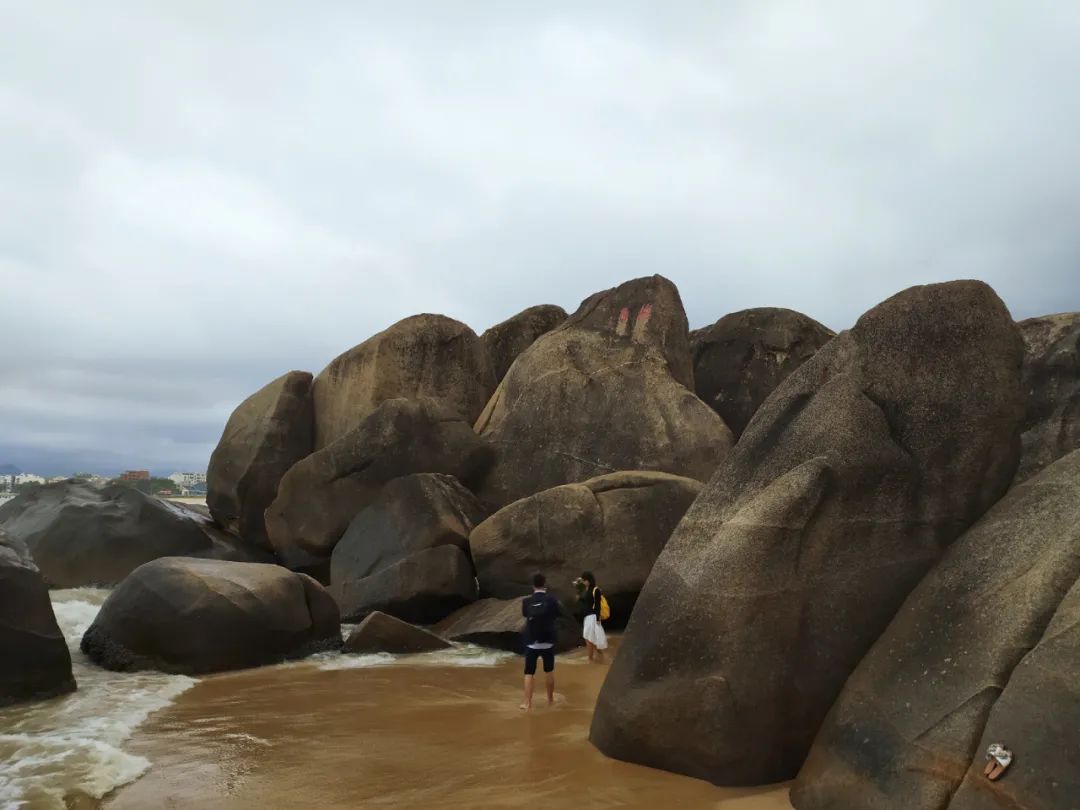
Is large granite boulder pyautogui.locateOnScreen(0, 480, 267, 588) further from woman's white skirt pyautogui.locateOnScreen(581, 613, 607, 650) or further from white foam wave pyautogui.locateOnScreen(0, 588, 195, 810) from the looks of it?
woman's white skirt pyautogui.locateOnScreen(581, 613, 607, 650)

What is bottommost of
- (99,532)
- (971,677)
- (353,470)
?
(971,677)

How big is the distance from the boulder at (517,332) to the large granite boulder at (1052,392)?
12286 mm

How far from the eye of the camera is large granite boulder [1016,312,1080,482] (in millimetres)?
11935

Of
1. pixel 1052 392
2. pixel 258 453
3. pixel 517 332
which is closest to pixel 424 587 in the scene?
pixel 258 453

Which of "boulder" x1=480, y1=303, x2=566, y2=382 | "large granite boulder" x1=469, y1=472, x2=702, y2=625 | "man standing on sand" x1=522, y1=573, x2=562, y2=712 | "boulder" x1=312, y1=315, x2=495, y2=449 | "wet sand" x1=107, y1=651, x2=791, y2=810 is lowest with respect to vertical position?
"wet sand" x1=107, y1=651, x2=791, y2=810

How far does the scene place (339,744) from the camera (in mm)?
7477

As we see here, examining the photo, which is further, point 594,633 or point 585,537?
point 585,537

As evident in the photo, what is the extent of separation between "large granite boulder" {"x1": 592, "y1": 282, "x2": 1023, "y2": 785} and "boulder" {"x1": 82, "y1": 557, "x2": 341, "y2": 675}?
5.96 meters

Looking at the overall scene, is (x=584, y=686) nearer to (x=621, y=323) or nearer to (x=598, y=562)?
(x=598, y=562)

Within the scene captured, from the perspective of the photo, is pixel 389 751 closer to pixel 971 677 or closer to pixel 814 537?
pixel 814 537

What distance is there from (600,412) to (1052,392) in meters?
8.06

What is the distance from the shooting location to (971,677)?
5121 millimetres

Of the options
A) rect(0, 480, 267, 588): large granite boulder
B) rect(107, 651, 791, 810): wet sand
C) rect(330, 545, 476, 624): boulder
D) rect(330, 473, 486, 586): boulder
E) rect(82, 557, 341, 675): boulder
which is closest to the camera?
rect(107, 651, 791, 810): wet sand

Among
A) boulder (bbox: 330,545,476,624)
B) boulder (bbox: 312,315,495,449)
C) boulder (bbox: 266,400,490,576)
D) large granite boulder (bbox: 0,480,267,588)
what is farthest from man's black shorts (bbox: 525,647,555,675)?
boulder (bbox: 312,315,495,449)
